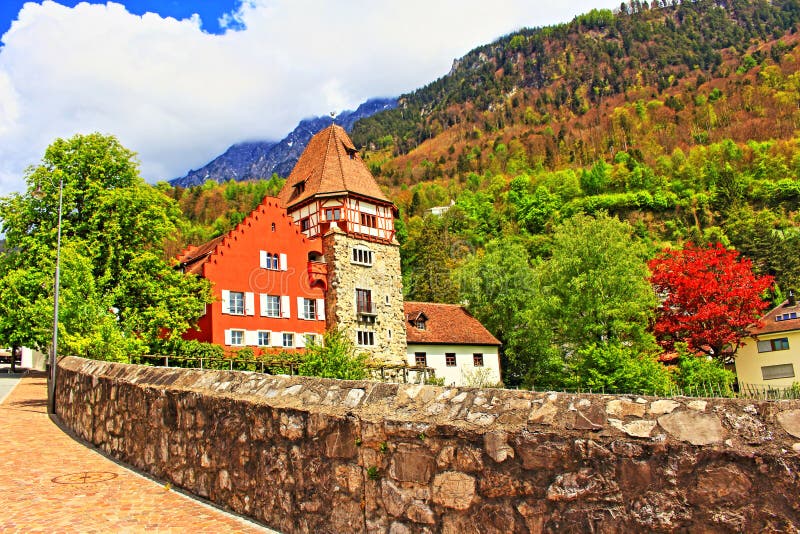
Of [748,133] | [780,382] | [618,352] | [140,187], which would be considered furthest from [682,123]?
[140,187]

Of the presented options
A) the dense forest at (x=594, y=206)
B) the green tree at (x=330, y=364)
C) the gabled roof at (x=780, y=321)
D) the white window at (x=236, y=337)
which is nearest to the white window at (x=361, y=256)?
the white window at (x=236, y=337)

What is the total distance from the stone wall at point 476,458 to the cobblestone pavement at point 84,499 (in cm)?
35

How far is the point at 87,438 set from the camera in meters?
11.1

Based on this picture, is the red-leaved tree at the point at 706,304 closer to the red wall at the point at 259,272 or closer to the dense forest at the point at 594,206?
the dense forest at the point at 594,206

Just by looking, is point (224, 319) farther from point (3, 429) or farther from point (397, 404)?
point (397, 404)

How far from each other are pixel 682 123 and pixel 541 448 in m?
184

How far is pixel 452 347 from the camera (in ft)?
143

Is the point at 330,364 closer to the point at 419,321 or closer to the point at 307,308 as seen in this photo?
the point at 307,308

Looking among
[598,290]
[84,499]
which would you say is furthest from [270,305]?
[84,499]

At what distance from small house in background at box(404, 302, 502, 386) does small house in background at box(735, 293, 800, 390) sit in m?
17.1

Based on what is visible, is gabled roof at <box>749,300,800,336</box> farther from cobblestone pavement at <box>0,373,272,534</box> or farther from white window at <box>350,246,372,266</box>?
cobblestone pavement at <box>0,373,272,534</box>

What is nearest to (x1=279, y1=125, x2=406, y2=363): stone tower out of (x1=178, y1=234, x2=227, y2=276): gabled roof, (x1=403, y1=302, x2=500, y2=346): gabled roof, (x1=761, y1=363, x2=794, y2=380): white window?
(x1=403, y1=302, x2=500, y2=346): gabled roof

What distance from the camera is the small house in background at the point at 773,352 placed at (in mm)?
41531

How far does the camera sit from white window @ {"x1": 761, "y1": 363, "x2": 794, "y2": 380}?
136ft
